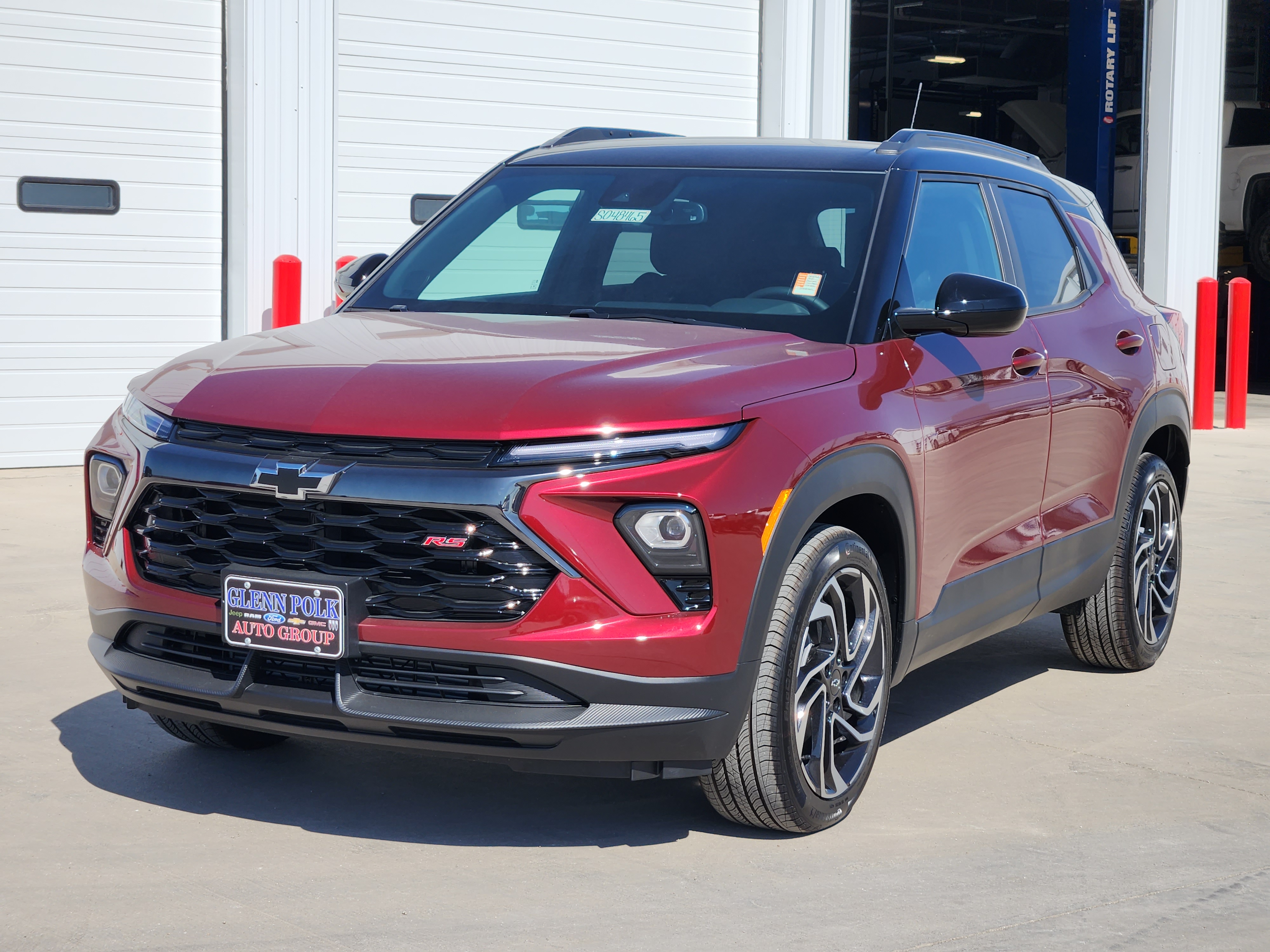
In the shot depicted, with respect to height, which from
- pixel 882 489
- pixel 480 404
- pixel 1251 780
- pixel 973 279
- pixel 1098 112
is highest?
pixel 1098 112

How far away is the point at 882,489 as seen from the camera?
388 centimetres

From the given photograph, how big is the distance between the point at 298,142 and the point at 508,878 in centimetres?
780

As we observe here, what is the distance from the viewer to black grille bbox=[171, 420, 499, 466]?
10.8ft

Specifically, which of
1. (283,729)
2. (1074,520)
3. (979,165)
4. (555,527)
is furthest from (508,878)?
(979,165)

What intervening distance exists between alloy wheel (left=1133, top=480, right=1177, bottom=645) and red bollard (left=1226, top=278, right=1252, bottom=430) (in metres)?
8.73

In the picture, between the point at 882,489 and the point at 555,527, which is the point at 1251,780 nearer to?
the point at 882,489

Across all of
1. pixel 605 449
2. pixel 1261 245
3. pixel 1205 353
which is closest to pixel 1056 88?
pixel 1261 245

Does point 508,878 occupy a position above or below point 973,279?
below

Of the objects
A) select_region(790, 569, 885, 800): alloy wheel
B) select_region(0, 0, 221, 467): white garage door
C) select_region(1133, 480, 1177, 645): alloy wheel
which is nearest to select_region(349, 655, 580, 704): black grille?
select_region(790, 569, 885, 800): alloy wheel

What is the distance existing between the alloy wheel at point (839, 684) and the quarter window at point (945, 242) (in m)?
0.87

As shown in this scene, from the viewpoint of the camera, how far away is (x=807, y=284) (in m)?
4.24

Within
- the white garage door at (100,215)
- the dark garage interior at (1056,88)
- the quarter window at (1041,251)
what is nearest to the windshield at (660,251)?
the quarter window at (1041,251)

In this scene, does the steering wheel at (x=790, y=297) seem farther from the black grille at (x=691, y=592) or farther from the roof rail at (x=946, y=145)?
the black grille at (x=691, y=592)

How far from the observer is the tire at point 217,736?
426 centimetres
